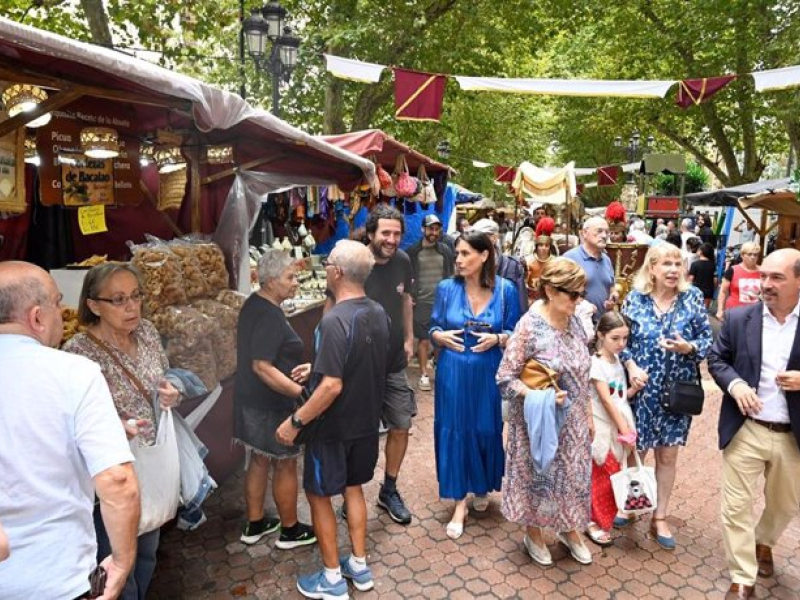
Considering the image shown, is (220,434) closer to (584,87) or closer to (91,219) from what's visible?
(91,219)

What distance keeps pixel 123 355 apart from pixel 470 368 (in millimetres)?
2151

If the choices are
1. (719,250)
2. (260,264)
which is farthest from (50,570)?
(719,250)

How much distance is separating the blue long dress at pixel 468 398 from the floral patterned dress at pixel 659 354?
81 cm

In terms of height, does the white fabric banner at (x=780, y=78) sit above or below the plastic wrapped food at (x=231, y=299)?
above

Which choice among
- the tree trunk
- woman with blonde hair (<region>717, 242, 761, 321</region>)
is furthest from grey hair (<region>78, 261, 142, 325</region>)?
woman with blonde hair (<region>717, 242, 761, 321</region>)

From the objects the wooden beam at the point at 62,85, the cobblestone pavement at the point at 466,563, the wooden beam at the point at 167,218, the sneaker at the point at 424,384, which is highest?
the wooden beam at the point at 62,85

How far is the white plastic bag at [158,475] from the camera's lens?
2480 millimetres

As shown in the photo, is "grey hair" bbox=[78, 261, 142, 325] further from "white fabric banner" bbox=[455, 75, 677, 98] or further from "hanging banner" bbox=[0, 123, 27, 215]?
"white fabric banner" bbox=[455, 75, 677, 98]

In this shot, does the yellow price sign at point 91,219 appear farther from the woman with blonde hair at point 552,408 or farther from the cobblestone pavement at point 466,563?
the woman with blonde hair at point 552,408

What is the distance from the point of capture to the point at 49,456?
5.53ft

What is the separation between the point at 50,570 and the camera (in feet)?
5.60

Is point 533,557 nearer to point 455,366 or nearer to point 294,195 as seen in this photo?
point 455,366

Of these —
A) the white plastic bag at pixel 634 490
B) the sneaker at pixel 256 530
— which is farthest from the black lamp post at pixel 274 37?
the white plastic bag at pixel 634 490

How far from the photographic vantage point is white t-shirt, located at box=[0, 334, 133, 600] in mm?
1658
